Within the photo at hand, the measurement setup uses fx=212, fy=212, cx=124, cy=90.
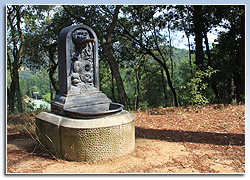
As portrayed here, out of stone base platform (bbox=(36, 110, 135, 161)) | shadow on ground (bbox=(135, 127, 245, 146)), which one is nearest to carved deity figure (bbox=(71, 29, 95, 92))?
stone base platform (bbox=(36, 110, 135, 161))

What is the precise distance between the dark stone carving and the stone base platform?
0.93 feet

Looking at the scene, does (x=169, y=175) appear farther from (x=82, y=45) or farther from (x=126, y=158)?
(x=82, y=45)

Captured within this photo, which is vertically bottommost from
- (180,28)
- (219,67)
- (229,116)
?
(229,116)

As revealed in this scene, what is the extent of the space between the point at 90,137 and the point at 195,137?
92.9 inches

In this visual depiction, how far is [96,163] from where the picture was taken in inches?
128

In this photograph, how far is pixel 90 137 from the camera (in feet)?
10.6

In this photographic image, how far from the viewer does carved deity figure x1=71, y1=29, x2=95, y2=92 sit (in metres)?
3.84

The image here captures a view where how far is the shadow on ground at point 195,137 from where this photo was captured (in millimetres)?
4145

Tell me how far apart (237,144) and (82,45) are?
343 cm

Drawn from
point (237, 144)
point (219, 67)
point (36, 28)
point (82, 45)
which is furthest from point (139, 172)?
point (36, 28)

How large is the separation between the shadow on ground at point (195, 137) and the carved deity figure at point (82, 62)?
5.61 ft

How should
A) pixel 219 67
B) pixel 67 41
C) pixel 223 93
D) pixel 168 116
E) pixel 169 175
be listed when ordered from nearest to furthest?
pixel 169 175 → pixel 67 41 → pixel 168 116 → pixel 219 67 → pixel 223 93

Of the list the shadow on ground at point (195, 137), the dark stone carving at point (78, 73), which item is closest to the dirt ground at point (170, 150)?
the shadow on ground at point (195, 137)

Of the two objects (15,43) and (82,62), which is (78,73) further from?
(15,43)
